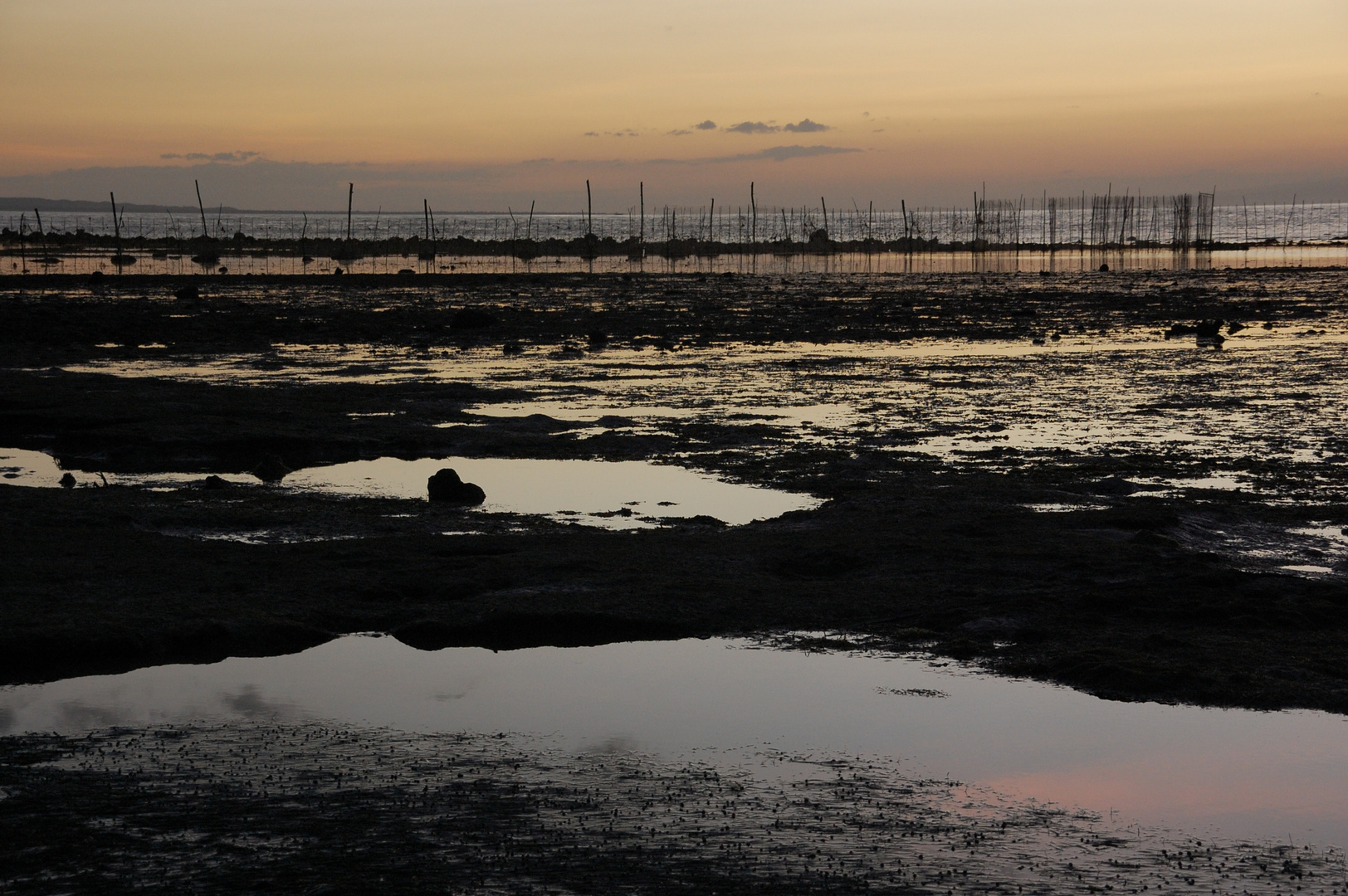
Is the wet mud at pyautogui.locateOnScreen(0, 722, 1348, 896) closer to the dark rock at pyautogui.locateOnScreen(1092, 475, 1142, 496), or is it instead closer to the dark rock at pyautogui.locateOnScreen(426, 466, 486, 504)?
the dark rock at pyautogui.locateOnScreen(426, 466, 486, 504)

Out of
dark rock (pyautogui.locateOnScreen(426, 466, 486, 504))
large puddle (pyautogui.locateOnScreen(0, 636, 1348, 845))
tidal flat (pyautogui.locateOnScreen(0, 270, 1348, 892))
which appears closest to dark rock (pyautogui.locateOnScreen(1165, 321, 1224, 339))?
tidal flat (pyautogui.locateOnScreen(0, 270, 1348, 892))

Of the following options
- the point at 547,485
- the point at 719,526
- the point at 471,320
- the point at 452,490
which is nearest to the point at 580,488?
the point at 547,485

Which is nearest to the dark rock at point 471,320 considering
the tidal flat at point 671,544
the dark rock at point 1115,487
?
the tidal flat at point 671,544

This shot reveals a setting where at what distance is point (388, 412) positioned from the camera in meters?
13.9

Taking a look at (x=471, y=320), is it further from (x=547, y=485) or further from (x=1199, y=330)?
(x=547, y=485)

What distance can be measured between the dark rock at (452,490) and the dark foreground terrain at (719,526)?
0.32 m

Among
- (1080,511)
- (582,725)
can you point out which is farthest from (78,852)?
(1080,511)

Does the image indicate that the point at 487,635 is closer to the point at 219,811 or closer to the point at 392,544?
the point at 392,544

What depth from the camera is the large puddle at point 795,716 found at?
465 centimetres

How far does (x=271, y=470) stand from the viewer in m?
10.5

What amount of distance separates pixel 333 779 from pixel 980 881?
2.23m

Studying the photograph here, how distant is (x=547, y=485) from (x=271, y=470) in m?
2.25

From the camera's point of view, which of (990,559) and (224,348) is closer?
(990,559)

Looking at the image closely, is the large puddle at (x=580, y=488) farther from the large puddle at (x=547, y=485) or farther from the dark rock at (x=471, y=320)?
the dark rock at (x=471, y=320)
